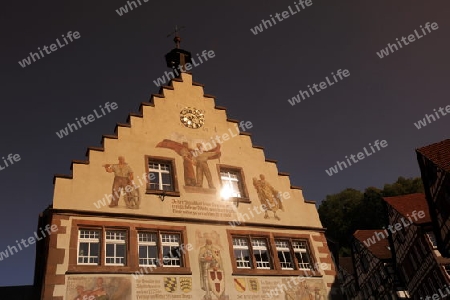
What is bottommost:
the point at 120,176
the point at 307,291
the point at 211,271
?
the point at 307,291

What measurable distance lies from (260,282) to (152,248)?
4.10 metres

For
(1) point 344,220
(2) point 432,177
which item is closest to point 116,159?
(2) point 432,177

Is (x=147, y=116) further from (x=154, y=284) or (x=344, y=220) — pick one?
(x=344, y=220)

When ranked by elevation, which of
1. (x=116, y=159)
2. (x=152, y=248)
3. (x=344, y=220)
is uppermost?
(x=344, y=220)

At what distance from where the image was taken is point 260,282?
14469 millimetres

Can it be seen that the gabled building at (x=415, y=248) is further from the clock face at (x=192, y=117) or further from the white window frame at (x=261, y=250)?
the clock face at (x=192, y=117)

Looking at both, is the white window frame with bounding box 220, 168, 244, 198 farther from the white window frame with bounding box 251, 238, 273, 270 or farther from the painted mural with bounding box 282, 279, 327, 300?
the painted mural with bounding box 282, 279, 327, 300

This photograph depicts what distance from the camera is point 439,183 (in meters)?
18.2

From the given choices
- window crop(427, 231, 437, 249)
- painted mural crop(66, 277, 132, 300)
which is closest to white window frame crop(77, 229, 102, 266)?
painted mural crop(66, 277, 132, 300)

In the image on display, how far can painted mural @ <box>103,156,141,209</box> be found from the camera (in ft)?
46.9

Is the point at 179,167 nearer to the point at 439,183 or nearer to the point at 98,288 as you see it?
the point at 98,288

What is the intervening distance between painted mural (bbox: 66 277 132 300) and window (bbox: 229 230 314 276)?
4063mm

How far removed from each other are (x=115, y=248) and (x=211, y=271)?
133 inches

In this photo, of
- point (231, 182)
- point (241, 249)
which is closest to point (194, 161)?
point (231, 182)
